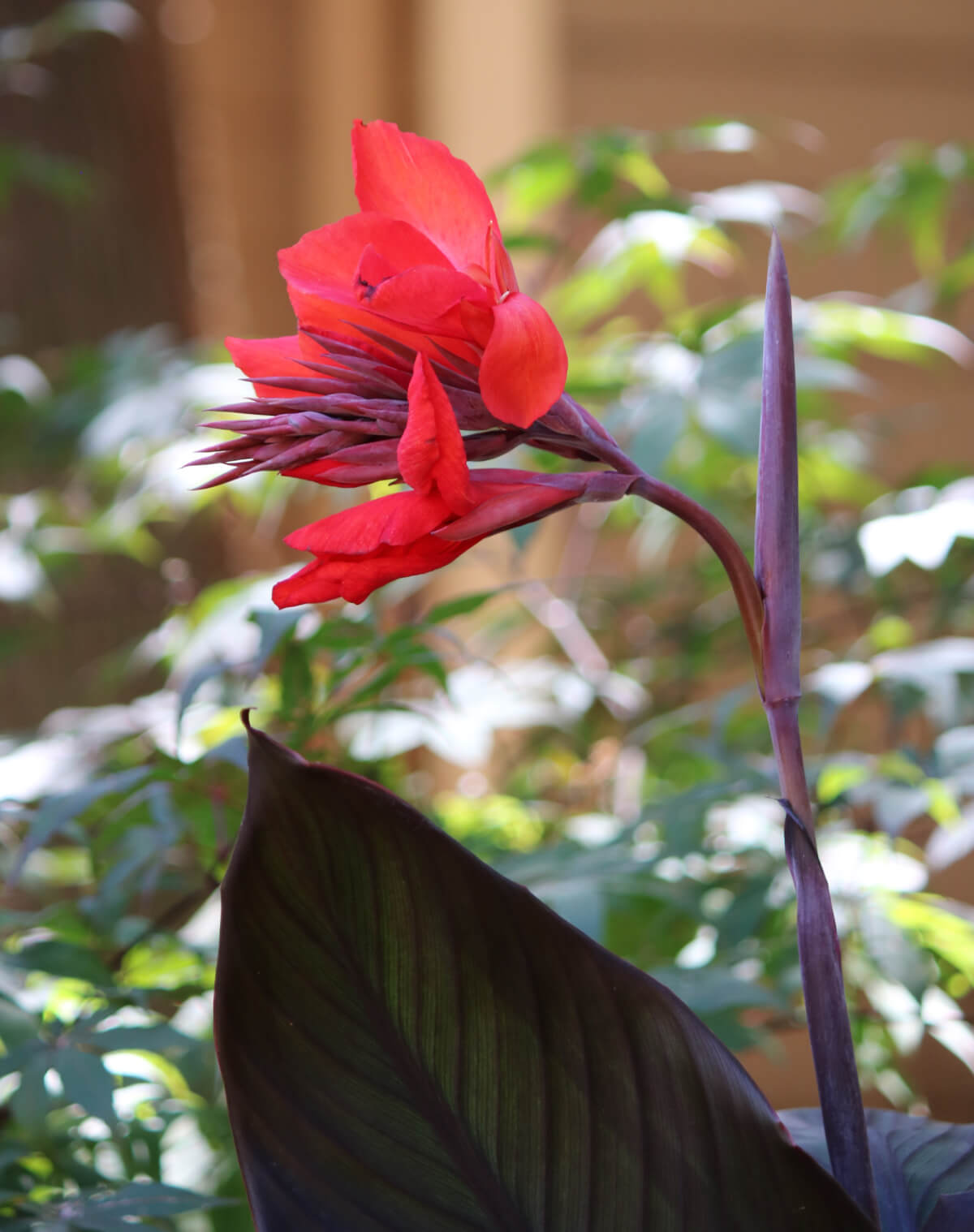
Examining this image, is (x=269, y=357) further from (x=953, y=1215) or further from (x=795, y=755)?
(x=953, y=1215)

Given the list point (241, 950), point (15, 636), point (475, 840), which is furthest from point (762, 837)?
point (15, 636)

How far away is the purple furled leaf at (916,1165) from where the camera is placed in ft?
0.80

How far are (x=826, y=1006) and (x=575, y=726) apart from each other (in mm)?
678

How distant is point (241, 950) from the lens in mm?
231

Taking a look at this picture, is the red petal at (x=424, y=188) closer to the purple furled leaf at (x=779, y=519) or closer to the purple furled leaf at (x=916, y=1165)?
the purple furled leaf at (x=779, y=519)

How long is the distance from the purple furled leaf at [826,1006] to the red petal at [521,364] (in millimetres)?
101

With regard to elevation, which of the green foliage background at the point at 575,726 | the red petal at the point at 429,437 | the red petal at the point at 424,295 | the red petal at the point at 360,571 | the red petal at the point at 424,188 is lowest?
the green foliage background at the point at 575,726

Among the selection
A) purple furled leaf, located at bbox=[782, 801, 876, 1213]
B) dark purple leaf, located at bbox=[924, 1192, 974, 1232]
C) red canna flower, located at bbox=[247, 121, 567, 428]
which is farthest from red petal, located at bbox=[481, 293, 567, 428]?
dark purple leaf, located at bbox=[924, 1192, 974, 1232]

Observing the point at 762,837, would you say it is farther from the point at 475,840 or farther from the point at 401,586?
the point at 401,586

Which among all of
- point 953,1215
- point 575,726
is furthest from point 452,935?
point 575,726

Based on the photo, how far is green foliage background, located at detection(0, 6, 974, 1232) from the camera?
1.43ft

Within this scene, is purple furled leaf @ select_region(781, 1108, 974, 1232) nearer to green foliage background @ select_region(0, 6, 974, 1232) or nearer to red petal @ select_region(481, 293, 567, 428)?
green foliage background @ select_region(0, 6, 974, 1232)

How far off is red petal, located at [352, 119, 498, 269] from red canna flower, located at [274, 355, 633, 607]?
5 centimetres

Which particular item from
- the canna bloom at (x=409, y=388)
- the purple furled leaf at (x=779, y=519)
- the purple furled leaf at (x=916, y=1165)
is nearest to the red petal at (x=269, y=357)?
the canna bloom at (x=409, y=388)
